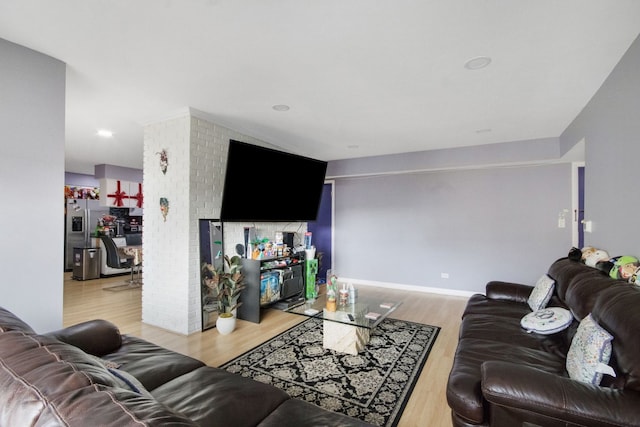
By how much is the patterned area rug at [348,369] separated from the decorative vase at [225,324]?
53 centimetres

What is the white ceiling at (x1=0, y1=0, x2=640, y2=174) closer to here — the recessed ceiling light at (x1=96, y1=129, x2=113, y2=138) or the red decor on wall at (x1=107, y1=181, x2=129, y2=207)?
the recessed ceiling light at (x1=96, y1=129, x2=113, y2=138)

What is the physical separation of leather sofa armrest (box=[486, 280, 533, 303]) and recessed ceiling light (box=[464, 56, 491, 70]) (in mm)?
2137

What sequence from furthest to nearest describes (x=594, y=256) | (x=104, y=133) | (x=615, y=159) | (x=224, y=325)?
(x=104, y=133) → (x=224, y=325) → (x=594, y=256) → (x=615, y=159)

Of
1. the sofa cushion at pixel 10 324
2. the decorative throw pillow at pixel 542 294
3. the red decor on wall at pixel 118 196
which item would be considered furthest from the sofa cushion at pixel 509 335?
the red decor on wall at pixel 118 196

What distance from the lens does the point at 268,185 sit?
383cm

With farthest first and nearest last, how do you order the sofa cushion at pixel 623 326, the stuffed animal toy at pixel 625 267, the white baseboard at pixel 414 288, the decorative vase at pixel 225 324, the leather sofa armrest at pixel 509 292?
the white baseboard at pixel 414 288
the decorative vase at pixel 225 324
the leather sofa armrest at pixel 509 292
the stuffed animal toy at pixel 625 267
the sofa cushion at pixel 623 326

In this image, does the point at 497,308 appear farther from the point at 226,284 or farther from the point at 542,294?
the point at 226,284

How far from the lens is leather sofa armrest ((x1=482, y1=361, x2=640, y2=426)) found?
1133mm

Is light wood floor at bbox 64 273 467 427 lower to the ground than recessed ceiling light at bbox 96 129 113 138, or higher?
lower

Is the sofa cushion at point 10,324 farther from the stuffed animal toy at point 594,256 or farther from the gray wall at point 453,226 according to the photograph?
the gray wall at point 453,226

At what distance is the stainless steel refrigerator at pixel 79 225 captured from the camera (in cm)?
643

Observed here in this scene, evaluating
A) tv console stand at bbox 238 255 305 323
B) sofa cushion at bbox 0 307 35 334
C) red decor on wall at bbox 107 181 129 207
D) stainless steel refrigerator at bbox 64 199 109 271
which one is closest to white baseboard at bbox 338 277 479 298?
tv console stand at bbox 238 255 305 323

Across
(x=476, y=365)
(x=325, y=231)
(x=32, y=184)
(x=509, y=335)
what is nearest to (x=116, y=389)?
(x=476, y=365)

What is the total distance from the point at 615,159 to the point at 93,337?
3736mm
